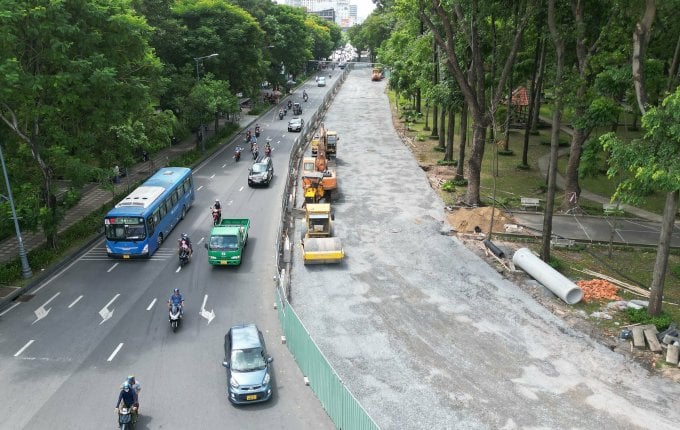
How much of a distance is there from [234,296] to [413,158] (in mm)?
31429

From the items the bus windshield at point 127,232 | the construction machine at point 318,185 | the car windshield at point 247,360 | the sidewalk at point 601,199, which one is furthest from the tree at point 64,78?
the sidewalk at point 601,199

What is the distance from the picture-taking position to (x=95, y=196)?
39375 mm

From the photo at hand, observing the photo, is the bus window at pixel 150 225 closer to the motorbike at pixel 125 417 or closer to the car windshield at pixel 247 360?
the car windshield at pixel 247 360

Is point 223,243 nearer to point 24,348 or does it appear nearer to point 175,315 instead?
point 175,315

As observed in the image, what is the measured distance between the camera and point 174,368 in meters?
19.0

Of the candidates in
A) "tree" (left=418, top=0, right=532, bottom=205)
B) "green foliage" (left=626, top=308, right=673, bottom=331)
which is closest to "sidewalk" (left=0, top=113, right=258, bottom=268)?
"tree" (left=418, top=0, right=532, bottom=205)

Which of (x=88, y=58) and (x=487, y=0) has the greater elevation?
(x=487, y=0)

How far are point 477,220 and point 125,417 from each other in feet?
76.1

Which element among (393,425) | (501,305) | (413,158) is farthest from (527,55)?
(393,425)

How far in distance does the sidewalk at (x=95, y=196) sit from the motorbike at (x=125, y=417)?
57.2ft

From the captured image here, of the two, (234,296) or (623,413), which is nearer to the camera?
(623,413)

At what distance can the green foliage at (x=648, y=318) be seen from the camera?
20.7m

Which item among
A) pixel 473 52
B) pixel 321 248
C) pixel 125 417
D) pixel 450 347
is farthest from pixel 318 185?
pixel 125 417

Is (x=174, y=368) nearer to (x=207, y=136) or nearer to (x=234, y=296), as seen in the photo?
(x=234, y=296)
